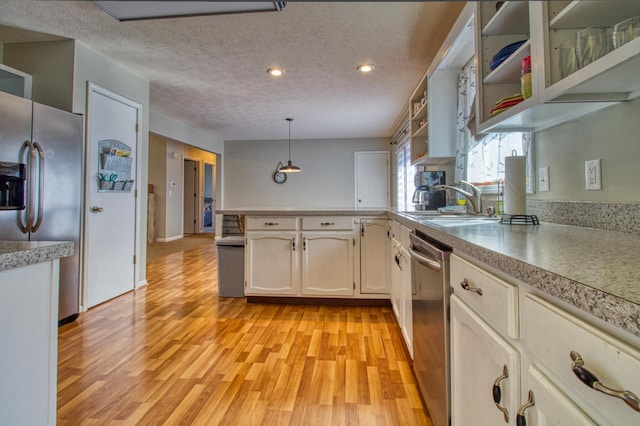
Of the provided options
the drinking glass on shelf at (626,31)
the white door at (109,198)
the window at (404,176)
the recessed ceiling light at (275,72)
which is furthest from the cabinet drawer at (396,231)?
the white door at (109,198)

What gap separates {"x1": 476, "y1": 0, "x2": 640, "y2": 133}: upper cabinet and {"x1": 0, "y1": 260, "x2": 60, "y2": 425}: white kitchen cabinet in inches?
59.8

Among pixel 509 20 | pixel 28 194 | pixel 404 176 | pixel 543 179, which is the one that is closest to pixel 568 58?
pixel 509 20

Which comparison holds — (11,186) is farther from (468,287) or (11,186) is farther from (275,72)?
(468,287)

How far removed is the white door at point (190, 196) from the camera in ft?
27.8

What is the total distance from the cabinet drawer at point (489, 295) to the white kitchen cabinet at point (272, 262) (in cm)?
192

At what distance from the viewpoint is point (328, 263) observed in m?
2.77

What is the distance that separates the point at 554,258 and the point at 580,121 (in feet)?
3.19

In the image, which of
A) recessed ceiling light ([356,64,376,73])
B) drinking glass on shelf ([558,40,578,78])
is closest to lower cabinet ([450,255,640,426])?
drinking glass on shelf ([558,40,578,78])

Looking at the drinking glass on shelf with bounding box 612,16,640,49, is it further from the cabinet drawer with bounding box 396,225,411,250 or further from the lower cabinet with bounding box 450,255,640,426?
the cabinet drawer with bounding box 396,225,411,250

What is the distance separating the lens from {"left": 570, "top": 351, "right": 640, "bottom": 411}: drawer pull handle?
37cm

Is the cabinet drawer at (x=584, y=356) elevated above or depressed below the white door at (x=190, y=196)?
below

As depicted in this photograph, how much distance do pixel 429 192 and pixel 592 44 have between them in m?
1.87

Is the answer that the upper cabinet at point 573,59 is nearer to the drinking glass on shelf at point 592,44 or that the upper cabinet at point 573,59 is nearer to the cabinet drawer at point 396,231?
the drinking glass on shelf at point 592,44

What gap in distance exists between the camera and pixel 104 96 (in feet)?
9.57
